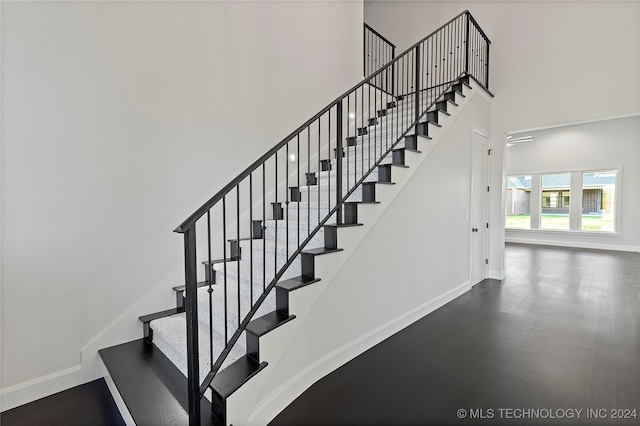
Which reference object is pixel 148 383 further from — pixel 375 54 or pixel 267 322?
pixel 375 54

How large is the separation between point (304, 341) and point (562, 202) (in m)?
10.8

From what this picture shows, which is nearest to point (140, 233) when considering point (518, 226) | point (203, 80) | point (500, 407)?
point (203, 80)

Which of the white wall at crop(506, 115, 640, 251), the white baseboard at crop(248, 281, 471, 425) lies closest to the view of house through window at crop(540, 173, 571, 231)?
the white wall at crop(506, 115, 640, 251)

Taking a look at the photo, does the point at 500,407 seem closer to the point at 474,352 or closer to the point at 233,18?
the point at 474,352

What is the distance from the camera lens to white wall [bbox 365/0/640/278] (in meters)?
4.15

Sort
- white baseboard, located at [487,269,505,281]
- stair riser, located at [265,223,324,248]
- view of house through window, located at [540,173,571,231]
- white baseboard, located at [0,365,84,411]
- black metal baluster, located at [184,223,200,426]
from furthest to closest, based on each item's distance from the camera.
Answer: view of house through window, located at [540,173,571,231] → white baseboard, located at [487,269,505,281] → stair riser, located at [265,223,324,248] → white baseboard, located at [0,365,84,411] → black metal baluster, located at [184,223,200,426]

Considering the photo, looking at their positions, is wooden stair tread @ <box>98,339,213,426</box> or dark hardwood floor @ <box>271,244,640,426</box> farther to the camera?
dark hardwood floor @ <box>271,244,640,426</box>

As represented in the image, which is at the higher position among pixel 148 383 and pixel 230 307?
pixel 230 307

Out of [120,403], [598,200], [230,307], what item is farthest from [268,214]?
[598,200]

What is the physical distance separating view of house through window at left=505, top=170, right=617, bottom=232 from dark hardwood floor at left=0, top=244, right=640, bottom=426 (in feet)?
17.5

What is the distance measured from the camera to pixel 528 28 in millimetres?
4914

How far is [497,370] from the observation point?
2387 millimetres

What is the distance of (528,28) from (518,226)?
7.63 meters

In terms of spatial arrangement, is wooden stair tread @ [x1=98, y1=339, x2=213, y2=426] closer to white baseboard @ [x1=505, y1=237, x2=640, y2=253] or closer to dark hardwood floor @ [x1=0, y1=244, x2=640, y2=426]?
dark hardwood floor @ [x1=0, y1=244, x2=640, y2=426]
